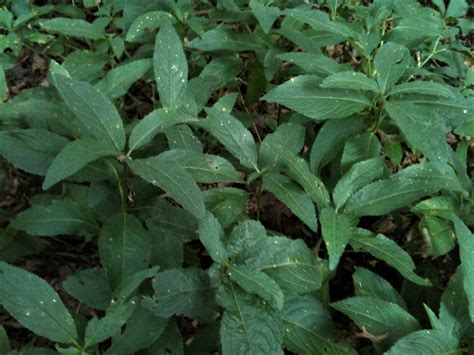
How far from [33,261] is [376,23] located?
2.12 meters

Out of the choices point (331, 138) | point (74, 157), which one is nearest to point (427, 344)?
point (331, 138)

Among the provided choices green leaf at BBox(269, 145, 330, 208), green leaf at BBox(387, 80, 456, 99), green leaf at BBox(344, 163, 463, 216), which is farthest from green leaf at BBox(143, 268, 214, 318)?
green leaf at BBox(387, 80, 456, 99)

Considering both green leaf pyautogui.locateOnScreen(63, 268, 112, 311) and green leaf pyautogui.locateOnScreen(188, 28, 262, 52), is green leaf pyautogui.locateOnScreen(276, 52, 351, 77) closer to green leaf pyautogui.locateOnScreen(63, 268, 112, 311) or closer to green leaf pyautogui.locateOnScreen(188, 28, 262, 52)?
green leaf pyautogui.locateOnScreen(188, 28, 262, 52)

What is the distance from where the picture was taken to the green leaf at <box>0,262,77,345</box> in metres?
1.49

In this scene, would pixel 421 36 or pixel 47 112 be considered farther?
pixel 421 36

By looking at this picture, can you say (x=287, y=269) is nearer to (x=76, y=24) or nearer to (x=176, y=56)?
(x=176, y=56)

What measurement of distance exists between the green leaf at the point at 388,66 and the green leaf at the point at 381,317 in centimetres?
87

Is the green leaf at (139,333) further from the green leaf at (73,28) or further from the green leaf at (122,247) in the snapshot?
the green leaf at (73,28)

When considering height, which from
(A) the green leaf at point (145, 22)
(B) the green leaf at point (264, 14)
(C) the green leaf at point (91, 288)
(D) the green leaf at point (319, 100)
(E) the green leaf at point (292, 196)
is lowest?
(C) the green leaf at point (91, 288)

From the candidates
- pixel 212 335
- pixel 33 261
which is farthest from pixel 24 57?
pixel 212 335

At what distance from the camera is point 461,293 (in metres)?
1.74

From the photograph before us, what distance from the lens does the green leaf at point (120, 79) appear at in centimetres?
219

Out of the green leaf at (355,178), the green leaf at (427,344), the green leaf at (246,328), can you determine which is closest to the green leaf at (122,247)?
the green leaf at (246,328)

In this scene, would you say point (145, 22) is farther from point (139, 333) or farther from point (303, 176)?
point (139, 333)
